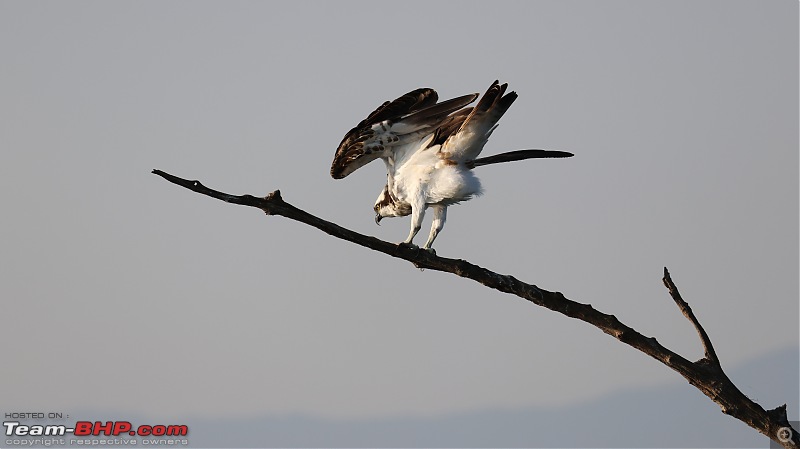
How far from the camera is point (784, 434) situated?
1060 cm

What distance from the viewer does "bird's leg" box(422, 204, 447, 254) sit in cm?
1248

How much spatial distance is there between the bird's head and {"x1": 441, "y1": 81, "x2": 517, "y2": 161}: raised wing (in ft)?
4.10

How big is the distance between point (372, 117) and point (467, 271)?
2592 mm

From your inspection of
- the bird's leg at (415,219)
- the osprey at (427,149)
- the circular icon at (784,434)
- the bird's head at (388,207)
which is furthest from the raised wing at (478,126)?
the circular icon at (784,434)

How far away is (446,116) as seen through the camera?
488 inches

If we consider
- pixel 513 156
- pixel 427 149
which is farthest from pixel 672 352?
pixel 427 149

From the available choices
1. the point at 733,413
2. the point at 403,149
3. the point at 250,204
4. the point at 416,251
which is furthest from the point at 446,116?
the point at 733,413

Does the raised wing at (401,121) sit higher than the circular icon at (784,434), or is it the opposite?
the raised wing at (401,121)

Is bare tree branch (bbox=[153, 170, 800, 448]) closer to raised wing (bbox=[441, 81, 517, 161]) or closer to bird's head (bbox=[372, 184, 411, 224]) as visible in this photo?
raised wing (bbox=[441, 81, 517, 161])

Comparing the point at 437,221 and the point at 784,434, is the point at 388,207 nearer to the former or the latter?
the point at 437,221

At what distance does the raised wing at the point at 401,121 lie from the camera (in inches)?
488

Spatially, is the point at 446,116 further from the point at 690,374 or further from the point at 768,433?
the point at 768,433

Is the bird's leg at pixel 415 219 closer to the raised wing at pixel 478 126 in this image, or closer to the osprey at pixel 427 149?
the osprey at pixel 427 149

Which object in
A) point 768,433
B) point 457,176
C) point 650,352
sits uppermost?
point 457,176
